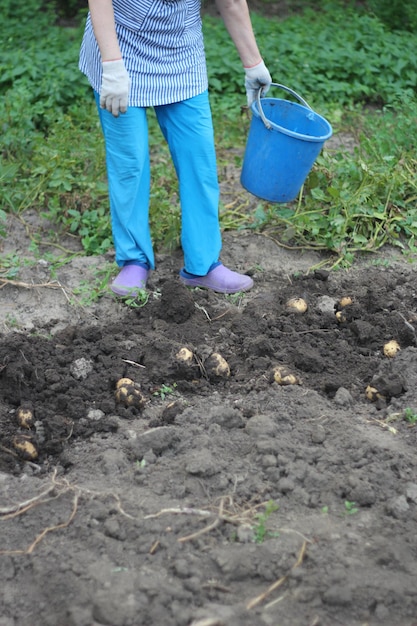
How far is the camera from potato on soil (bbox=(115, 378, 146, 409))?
3.59 metres

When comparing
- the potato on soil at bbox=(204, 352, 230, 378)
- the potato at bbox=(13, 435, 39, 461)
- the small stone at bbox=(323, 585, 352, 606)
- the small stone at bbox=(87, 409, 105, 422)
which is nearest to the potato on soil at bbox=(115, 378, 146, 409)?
the small stone at bbox=(87, 409, 105, 422)

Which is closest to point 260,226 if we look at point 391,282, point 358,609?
point 391,282

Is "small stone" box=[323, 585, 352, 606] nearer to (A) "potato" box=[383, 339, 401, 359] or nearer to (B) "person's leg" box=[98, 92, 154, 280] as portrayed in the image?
(A) "potato" box=[383, 339, 401, 359]

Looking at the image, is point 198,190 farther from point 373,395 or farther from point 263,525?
point 263,525

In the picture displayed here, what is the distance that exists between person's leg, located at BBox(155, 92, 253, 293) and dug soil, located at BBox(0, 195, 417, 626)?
11cm

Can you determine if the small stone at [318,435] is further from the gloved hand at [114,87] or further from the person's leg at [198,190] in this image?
the gloved hand at [114,87]

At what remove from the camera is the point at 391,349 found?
12.8 ft

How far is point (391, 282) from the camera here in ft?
15.0

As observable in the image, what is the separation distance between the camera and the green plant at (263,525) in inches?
110

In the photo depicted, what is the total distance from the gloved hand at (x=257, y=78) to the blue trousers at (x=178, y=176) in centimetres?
28

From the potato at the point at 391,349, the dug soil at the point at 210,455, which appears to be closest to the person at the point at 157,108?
the dug soil at the point at 210,455

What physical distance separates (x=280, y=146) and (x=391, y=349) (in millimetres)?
1167

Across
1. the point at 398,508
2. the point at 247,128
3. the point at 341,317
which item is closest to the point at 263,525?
the point at 398,508

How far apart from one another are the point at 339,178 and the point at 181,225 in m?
1.13
